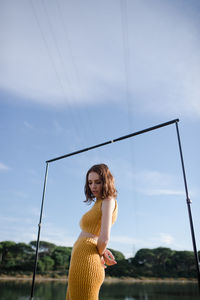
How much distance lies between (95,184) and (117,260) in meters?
62.4

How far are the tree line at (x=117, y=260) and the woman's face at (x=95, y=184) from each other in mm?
58837

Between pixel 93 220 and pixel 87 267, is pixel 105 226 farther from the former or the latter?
pixel 87 267

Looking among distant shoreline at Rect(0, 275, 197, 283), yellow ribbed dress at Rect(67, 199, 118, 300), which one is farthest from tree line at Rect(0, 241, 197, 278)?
yellow ribbed dress at Rect(67, 199, 118, 300)

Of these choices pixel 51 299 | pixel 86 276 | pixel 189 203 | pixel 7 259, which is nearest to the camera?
pixel 86 276

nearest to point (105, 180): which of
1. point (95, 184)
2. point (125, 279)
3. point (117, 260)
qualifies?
point (95, 184)

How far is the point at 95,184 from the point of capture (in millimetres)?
1663

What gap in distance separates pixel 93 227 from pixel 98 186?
0.96ft

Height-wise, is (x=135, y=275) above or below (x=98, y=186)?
below

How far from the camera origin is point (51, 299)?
27297mm

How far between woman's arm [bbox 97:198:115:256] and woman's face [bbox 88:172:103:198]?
0.56 ft

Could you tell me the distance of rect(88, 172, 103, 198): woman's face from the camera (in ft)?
5.40

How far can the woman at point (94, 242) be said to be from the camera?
1352mm

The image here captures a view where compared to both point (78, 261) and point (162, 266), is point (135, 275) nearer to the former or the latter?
point (162, 266)

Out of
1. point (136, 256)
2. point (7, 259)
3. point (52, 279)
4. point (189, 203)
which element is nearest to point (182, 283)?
point (136, 256)
